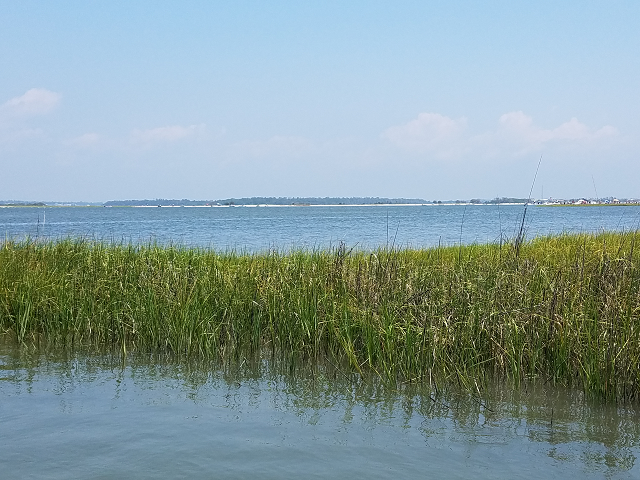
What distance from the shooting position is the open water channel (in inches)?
181

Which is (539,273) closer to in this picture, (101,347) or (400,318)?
(400,318)

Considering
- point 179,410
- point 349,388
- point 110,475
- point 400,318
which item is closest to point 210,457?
Result: point 110,475

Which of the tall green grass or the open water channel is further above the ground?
the tall green grass

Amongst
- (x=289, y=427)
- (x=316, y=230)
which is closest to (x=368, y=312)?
(x=289, y=427)

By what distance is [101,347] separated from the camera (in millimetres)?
7855

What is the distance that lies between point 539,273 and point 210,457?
4784 millimetres

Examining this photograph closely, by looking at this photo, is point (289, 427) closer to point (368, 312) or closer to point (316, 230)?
point (368, 312)

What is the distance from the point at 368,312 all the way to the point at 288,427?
1860 mm

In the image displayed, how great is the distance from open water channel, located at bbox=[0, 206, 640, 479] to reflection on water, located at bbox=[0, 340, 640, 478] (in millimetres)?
15

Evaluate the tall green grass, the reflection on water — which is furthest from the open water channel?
the tall green grass

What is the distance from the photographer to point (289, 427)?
17.7 feet

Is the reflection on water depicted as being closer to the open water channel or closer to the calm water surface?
the open water channel

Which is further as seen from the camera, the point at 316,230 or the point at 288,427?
the point at 316,230

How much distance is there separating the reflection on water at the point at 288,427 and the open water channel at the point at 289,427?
0.05ft
